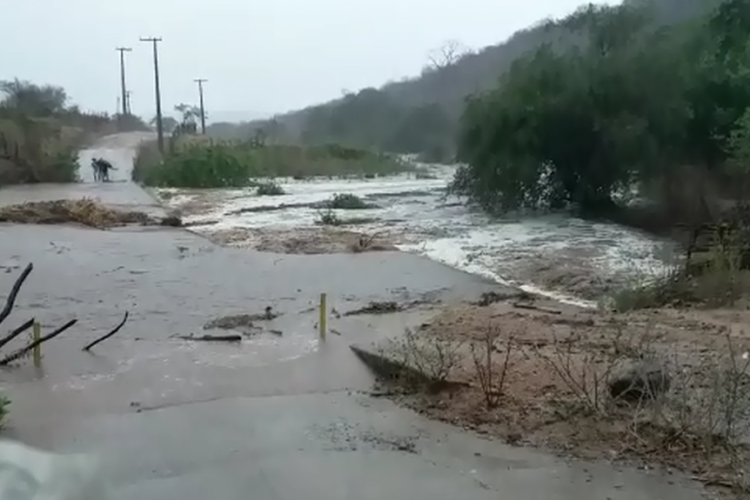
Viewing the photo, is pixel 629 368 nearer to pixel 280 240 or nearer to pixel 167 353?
pixel 167 353

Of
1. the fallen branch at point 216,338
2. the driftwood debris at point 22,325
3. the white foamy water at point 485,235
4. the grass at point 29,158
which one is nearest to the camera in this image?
the driftwood debris at point 22,325

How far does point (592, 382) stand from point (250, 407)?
10.1 ft

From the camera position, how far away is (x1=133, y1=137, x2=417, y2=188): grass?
4306 cm

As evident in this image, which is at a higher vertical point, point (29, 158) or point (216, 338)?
point (29, 158)

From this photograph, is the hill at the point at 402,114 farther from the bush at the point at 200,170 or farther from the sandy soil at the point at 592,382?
the sandy soil at the point at 592,382

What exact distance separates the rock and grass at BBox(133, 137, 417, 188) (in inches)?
1428

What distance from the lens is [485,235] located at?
23.9 meters

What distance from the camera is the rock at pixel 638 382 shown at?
7.68 meters

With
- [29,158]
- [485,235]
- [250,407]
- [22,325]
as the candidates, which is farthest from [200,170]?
[250,407]

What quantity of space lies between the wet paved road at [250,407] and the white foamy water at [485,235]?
170 centimetres

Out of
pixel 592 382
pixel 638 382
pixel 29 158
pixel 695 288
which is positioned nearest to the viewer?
pixel 638 382

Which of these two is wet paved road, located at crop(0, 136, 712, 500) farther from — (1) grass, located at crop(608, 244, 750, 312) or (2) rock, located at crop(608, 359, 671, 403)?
(1) grass, located at crop(608, 244, 750, 312)

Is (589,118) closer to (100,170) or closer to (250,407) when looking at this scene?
(250,407)

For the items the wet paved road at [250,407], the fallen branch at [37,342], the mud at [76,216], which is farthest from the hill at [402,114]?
the fallen branch at [37,342]
